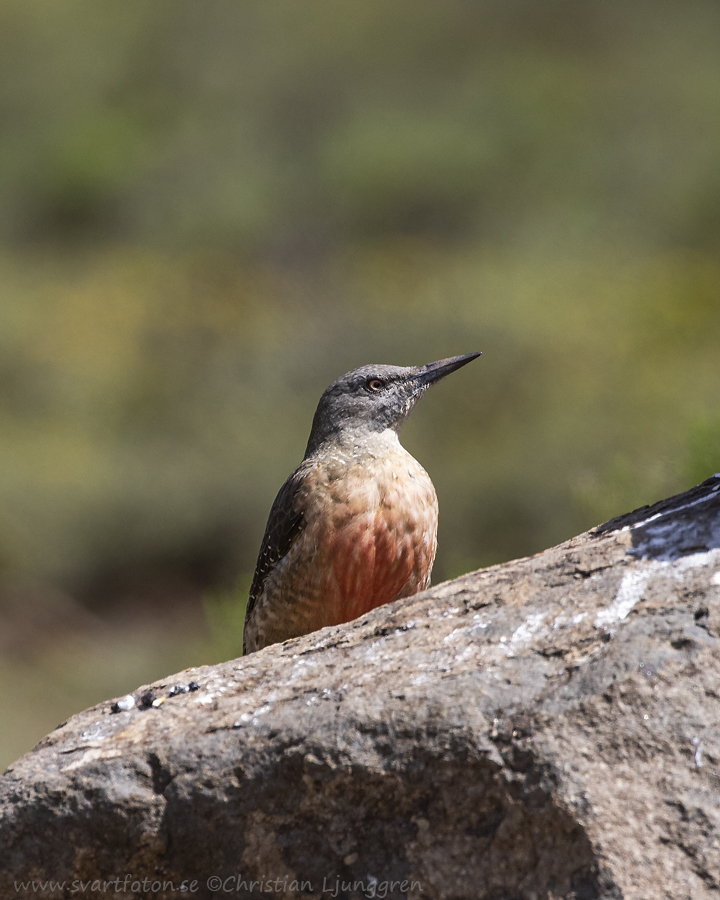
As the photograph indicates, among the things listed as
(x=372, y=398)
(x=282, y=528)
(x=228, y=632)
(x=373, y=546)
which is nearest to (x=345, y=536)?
(x=373, y=546)

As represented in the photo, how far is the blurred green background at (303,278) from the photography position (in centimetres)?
1231

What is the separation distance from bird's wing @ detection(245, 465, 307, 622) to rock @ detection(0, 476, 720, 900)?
1767 millimetres

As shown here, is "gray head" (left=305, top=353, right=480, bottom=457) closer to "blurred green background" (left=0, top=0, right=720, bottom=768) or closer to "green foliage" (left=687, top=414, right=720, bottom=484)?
"green foliage" (left=687, top=414, right=720, bottom=484)

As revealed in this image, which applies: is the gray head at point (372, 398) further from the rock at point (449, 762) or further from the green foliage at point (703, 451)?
the rock at point (449, 762)

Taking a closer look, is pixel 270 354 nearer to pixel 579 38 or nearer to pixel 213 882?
pixel 213 882

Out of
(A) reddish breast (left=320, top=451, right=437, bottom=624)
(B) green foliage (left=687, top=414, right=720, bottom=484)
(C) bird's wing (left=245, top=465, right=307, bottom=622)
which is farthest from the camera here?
(B) green foliage (left=687, top=414, right=720, bottom=484)

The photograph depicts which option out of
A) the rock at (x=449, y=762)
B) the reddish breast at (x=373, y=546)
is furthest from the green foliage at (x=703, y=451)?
the rock at (x=449, y=762)

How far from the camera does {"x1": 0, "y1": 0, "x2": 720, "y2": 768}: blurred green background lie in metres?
12.3

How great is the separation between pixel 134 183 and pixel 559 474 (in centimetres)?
1188

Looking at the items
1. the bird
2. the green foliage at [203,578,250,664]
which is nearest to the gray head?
the bird

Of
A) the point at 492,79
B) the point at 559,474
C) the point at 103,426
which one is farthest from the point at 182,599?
the point at 492,79

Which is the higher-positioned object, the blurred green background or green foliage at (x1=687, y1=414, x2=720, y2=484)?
the blurred green background

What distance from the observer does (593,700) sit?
245 centimetres

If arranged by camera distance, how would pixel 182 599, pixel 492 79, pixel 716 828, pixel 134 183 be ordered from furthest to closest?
1. pixel 492 79
2. pixel 134 183
3. pixel 182 599
4. pixel 716 828
